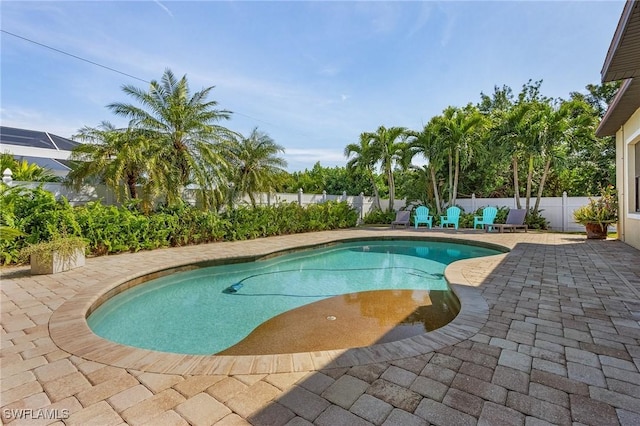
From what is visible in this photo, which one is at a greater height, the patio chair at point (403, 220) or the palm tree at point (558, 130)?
the palm tree at point (558, 130)

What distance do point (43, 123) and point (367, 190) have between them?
17.5m

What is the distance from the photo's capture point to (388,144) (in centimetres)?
1484

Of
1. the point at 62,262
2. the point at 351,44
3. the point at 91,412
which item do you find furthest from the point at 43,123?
the point at 91,412

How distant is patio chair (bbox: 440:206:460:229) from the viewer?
43.8ft

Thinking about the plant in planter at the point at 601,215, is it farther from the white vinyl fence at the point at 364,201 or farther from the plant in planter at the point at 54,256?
the plant in planter at the point at 54,256

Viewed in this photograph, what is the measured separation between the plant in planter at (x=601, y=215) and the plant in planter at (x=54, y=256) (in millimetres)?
13302

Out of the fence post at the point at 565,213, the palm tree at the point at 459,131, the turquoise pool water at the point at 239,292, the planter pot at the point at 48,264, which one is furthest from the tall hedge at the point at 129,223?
the fence post at the point at 565,213

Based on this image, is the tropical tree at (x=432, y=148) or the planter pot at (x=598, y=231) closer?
the planter pot at (x=598, y=231)

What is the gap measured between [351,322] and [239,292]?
246cm

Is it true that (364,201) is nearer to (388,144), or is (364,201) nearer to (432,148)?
(388,144)

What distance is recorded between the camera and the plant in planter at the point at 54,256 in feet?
17.4

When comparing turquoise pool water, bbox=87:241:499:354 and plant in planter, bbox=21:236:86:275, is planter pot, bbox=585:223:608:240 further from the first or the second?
plant in planter, bbox=21:236:86:275

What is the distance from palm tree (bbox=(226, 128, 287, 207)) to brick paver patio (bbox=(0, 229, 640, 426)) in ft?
25.4

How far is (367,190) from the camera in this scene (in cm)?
2094
